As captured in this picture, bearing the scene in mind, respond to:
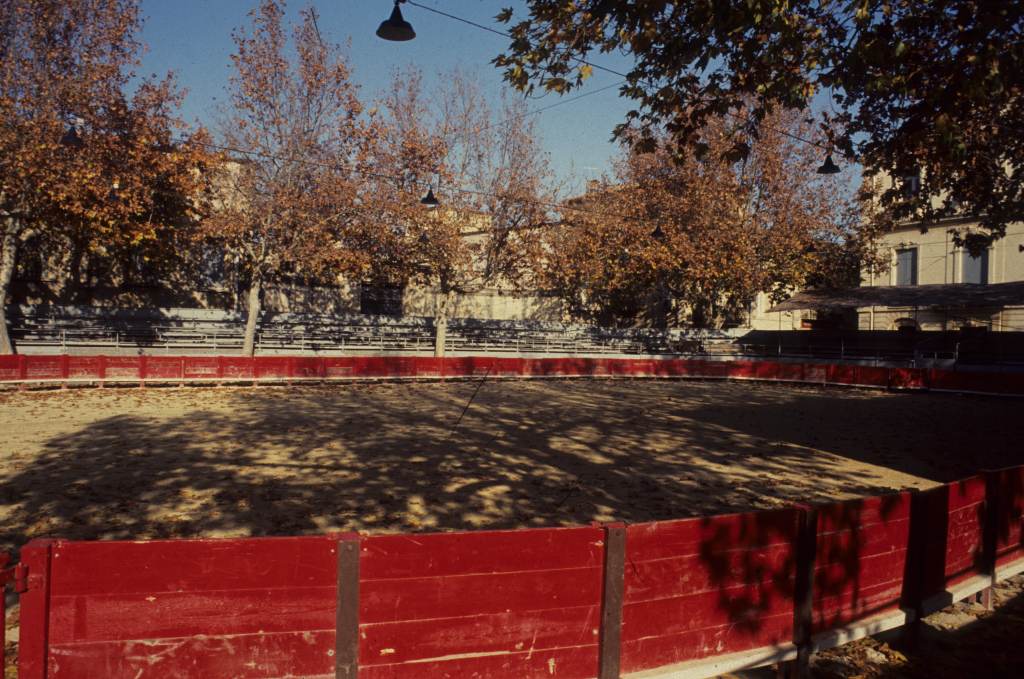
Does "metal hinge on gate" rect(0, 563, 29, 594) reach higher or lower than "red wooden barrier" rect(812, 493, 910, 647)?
higher

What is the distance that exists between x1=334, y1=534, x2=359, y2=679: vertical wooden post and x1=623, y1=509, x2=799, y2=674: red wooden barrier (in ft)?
5.62

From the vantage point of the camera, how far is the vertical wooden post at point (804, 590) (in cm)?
461

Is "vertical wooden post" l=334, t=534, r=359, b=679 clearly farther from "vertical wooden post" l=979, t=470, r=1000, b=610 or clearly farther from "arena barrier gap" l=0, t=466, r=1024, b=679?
"vertical wooden post" l=979, t=470, r=1000, b=610

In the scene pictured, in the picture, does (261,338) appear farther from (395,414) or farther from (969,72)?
(969,72)

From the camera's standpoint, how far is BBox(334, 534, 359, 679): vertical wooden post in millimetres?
3674

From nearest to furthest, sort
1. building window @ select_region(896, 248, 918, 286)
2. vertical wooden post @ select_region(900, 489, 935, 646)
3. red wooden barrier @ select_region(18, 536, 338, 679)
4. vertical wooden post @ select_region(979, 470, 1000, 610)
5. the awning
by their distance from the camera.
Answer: red wooden barrier @ select_region(18, 536, 338, 679), vertical wooden post @ select_region(900, 489, 935, 646), vertical wooden post @ select_region(979, 470, 1000, 610), the awning, building window @ select_region(896, 248, 918, 286)

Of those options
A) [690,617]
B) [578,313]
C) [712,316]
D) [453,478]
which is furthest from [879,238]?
[690,617]

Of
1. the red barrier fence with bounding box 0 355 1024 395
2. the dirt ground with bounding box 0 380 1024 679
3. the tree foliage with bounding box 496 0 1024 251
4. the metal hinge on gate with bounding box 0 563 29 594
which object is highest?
the tree foliage with bounding box 496 0 1024 251

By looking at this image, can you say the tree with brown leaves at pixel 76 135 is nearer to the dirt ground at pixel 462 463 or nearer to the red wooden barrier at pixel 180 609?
the dirt ground at pixel 462 463

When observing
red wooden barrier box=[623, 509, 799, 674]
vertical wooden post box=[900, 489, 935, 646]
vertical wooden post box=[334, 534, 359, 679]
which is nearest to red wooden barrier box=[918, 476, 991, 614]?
vertical wooden post box=[900, 489, 935, 646]

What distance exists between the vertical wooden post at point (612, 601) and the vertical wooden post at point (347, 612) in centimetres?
154

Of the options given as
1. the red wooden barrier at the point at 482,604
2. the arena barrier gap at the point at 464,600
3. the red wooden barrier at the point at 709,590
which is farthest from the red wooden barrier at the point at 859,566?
the red wooden barrier at the point at 482,604

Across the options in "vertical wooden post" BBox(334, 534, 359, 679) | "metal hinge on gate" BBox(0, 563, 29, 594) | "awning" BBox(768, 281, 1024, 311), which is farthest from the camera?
"awning" BBox(768, 281, 1024, 311)

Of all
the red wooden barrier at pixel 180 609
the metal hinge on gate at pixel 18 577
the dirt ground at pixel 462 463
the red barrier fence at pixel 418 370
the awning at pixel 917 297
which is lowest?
the dirt ground at pixel 462 463
